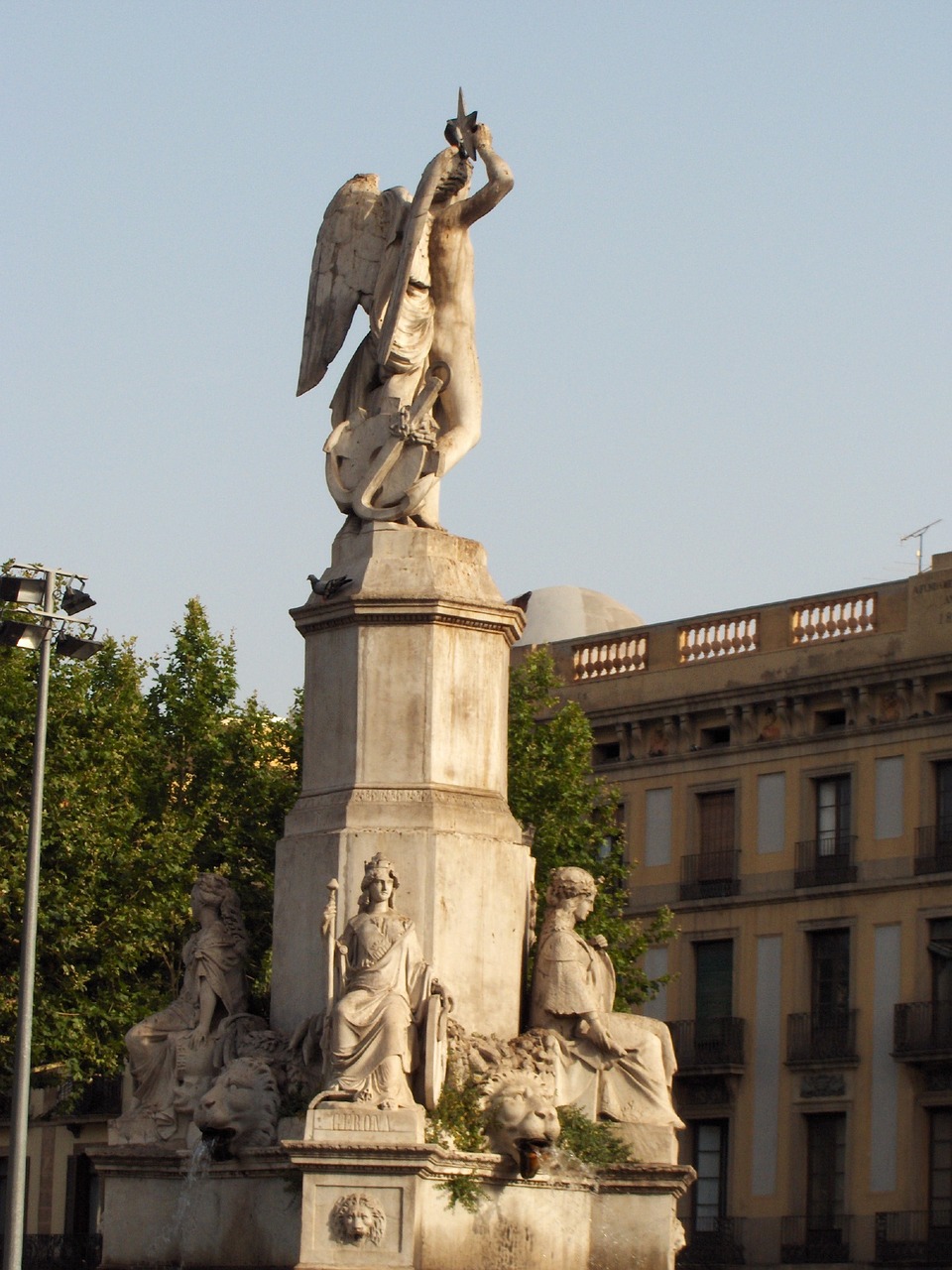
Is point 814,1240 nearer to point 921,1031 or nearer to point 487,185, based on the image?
point 921,1031

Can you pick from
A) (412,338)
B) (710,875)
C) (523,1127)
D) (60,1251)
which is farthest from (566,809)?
(523,1127)

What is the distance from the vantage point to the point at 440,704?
22609 mm

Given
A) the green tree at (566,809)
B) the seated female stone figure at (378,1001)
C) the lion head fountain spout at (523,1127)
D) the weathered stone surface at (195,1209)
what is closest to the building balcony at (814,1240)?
the green tree at (566,809)

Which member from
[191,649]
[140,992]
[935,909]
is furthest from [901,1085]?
[140,992]

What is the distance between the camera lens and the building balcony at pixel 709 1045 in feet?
189

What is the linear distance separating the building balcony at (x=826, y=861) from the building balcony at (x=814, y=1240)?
6.21m

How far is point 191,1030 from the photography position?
2239 centimetres

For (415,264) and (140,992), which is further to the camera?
(140,992)

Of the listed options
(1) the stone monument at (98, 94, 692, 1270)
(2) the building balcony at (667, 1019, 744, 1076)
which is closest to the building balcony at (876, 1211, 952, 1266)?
(2) the building balcony at (667, 1019, 744, 1076)

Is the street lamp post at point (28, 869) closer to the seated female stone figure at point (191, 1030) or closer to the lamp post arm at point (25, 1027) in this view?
the lamp post arm at point (25, 1027)

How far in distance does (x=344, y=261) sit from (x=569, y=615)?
41.9 metres

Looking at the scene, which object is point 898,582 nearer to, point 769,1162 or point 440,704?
point 769,1162

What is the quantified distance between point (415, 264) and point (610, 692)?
38.1 meters

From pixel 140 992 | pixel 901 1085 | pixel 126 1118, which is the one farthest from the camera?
pixel 901 1085
